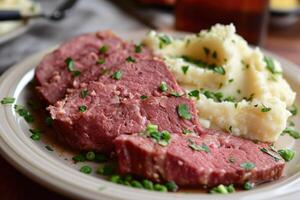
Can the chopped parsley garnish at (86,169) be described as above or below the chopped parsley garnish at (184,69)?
below

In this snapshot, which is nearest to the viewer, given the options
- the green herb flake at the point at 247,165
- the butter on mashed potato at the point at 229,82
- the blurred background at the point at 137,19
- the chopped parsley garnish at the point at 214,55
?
the green herb flake at the point at 247,165

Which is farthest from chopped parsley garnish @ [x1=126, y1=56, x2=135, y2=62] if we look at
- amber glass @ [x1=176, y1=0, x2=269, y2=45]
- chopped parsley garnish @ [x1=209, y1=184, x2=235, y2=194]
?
amber glass @ [x1=176, y1=0, x2=269, y2=45]

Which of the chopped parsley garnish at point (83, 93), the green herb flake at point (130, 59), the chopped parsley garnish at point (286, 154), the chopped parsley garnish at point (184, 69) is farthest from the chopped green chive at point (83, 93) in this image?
the chopped parsley garnish at point (286, 154)

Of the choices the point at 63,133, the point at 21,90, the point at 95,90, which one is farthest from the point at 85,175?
the point at 21,90

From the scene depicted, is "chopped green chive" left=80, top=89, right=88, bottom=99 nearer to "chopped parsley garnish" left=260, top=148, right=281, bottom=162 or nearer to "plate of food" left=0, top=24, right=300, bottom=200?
"plate of food" left=0, top=24, right=300, bottom=200

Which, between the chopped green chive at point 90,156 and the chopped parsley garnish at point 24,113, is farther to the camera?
the chopped parsley garnish at point 24,113

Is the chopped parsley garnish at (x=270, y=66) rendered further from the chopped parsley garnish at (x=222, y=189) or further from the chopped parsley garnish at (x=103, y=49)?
the chopped parsley garnish at (x=222, y=189)

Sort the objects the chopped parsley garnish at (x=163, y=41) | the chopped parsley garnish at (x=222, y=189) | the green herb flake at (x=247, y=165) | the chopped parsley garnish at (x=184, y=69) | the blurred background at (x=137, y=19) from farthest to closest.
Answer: the blurred background at (x=137, y=19), the chopped parsley garnish at (x=163, y=41), the chopped parsley garnish at (x=184, y=69), the green herb flake at (x=247, y=165), the chopped parsley garnish at (x=222, y=189)

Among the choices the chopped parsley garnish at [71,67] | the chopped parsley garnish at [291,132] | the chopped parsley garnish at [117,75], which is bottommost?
the chopped parsley garnish at [291,132]
